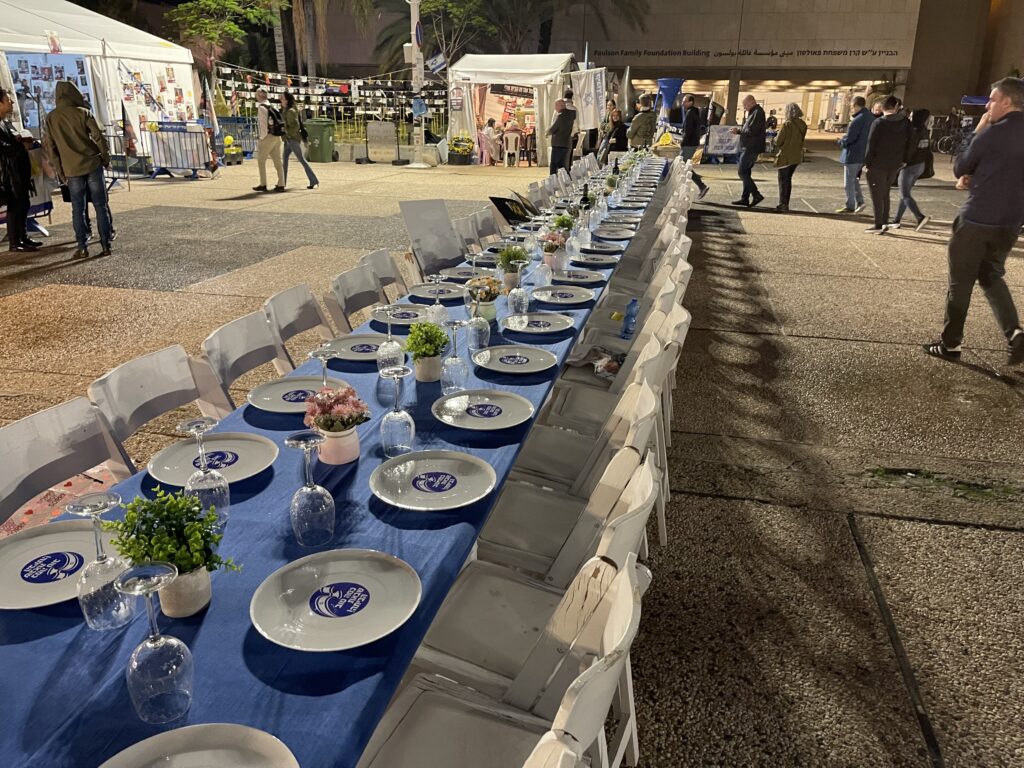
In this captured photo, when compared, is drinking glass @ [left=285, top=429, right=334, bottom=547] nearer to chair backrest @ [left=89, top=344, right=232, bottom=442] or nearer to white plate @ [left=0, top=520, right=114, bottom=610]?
white plate @ [left=0, top=520, right=114, bottom=610]

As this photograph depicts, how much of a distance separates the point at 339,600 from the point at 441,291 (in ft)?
9.07

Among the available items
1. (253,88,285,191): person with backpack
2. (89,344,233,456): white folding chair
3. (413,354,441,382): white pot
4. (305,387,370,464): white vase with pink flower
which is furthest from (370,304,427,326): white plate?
(253,88,285,191): person with backpack

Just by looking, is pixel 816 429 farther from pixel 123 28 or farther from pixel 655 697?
pixel 123 28

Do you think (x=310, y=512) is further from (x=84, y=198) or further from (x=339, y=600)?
(x=84, y=198)

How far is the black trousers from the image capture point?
10.7 meters

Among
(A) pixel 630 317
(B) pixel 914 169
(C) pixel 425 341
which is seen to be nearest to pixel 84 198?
(A) pixel 630 317

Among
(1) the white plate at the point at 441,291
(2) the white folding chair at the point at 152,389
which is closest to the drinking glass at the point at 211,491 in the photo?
(2) the white folding chair at the point at 152,389

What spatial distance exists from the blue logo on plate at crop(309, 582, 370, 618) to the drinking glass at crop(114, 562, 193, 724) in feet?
1.03

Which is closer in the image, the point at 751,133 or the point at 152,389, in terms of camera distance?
the point at 152,389

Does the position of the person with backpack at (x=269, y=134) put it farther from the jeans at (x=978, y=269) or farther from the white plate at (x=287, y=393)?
the white plate at (x=287, y=393)

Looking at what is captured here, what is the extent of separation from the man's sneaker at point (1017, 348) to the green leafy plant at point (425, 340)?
502 cm

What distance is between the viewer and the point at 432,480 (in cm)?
220

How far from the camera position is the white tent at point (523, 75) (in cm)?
1884

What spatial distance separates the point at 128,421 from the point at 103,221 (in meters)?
7.39
